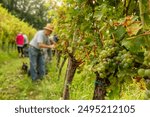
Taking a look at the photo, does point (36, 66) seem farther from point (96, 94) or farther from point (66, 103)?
point (66, 103)

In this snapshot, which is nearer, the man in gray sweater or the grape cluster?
the grape cluster

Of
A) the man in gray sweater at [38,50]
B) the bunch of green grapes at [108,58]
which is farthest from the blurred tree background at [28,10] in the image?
the bunch of green grapes at [108,58]

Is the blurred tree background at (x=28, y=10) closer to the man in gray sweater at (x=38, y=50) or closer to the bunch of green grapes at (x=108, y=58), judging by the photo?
the man in gray sweater at (x=38, y=50)

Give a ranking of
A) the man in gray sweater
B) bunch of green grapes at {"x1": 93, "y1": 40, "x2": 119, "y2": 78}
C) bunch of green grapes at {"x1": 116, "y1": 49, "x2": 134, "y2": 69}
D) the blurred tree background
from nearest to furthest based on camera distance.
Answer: bunch of green grapes at {"x1": 116, "y1": 49, "x2": 134, "y2": 69} → bunch of green grapes at {"x1": 93, "y1": 40, "x2": 119, "y2": 78} → the man in gray sweater → the blurred tree background

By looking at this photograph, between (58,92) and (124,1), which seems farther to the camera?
(58,92)

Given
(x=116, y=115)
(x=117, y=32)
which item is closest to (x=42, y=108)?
(x=116, y=115)

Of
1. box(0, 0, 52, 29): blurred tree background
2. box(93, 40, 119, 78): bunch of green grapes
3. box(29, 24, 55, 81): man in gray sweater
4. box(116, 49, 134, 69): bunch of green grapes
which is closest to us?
box(116, 49, 134, 69): bunch of green grapes

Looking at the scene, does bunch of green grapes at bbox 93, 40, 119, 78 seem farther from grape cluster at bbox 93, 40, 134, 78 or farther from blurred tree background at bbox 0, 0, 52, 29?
blurred tree background at bbox 0, 0, 52, 29

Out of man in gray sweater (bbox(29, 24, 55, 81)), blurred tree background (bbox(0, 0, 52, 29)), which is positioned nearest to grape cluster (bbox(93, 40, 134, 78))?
man in gray sweater (bbox(29, 24, 55, 81))

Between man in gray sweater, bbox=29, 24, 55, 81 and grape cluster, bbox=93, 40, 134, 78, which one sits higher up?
grape cluster, bbox=93, 40, 134, 78

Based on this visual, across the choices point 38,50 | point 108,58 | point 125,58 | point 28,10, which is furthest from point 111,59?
point 28,10

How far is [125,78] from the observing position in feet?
10.0

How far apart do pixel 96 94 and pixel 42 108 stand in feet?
2.59

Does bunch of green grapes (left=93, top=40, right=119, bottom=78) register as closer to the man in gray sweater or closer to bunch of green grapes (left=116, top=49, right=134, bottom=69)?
bunch of green grapes (left=116, top=49, right=134, bottom=69)
